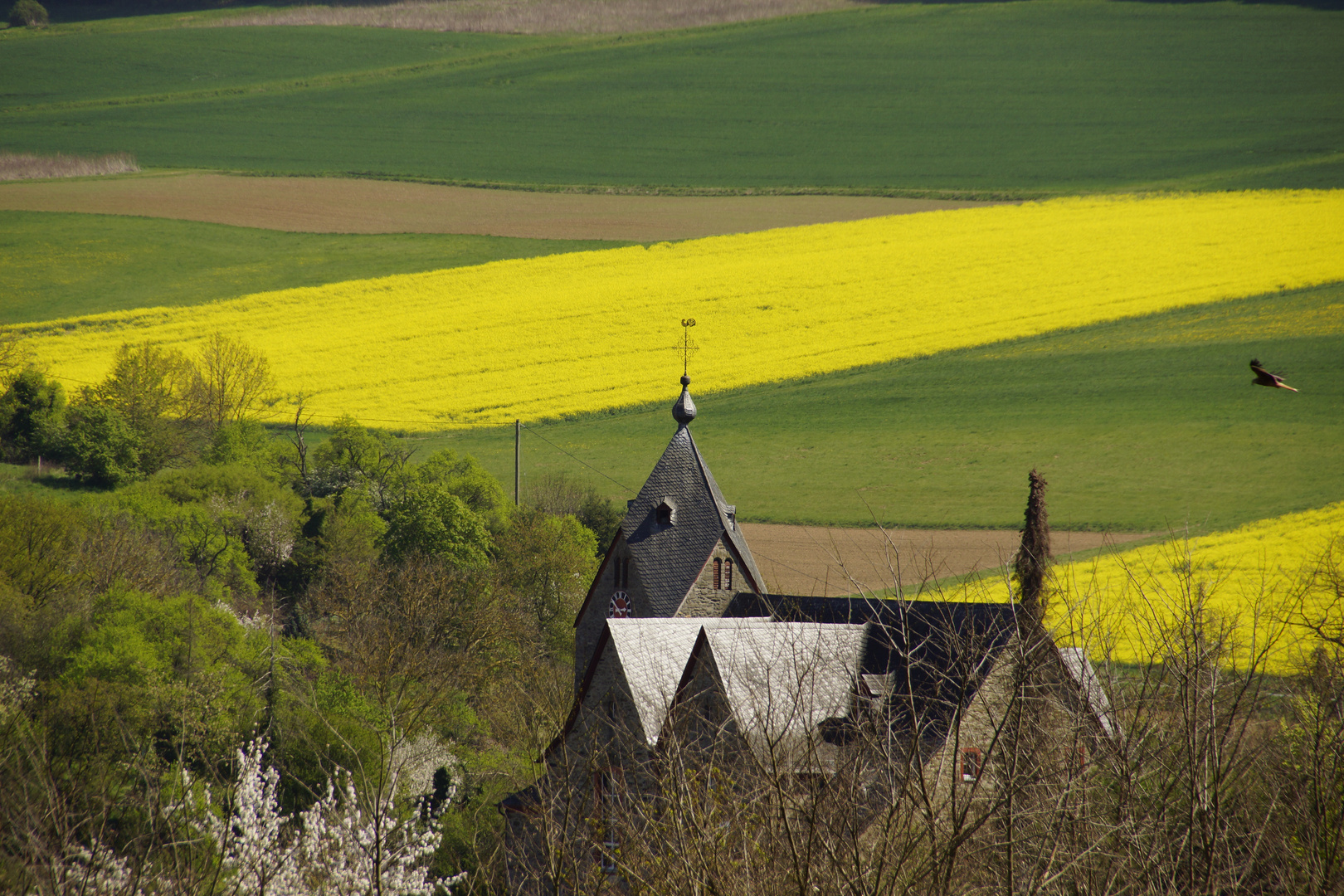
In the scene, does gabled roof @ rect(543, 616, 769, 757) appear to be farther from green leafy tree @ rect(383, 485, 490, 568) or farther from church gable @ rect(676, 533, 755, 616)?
green leafy tree @ rect(383, 485, 490, 568)

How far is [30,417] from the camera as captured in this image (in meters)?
73.8

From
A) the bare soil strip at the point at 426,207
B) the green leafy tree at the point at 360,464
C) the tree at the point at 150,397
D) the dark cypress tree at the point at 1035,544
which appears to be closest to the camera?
the dark cypress tree at the point at 1035,544

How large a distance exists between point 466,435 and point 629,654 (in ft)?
128

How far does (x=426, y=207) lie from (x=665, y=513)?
187ft

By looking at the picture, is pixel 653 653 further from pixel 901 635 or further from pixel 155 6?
pixel 155 6

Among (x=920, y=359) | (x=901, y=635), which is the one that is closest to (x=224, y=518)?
(x=920, y=359)

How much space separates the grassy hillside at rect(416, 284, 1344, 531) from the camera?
60281 mm

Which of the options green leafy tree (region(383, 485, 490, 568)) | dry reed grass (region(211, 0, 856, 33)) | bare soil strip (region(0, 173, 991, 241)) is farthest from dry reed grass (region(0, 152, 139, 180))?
green leafy tree (region(383, 485, 490, 568))

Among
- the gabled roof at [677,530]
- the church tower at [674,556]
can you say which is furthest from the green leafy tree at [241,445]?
the gabled roof at [677,530]

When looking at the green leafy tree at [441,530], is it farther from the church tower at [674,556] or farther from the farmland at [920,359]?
the church tower at [674,556]

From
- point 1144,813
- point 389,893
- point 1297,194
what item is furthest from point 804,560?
point 1297,194

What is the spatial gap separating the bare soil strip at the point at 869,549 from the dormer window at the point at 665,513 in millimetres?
9815

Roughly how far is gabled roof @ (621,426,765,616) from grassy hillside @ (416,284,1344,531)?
782 inches

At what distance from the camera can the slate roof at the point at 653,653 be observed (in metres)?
34.2
